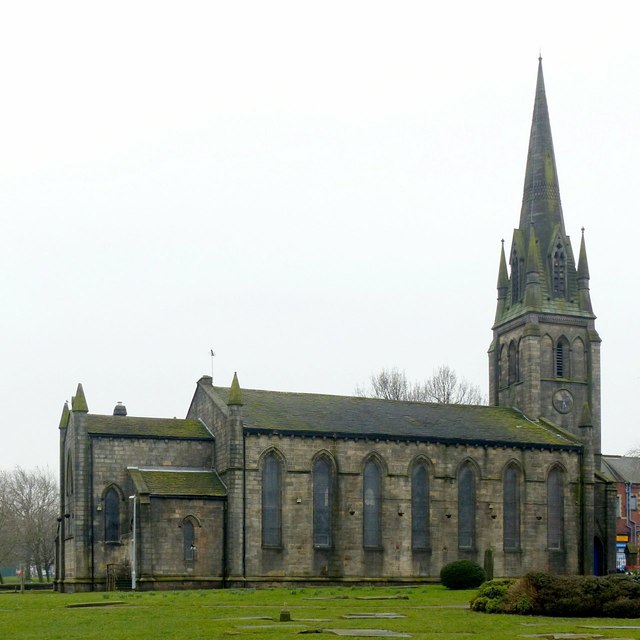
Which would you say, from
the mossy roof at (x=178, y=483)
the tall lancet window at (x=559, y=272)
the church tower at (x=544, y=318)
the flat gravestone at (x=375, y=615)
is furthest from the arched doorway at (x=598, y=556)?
the flat gravestone at (x=375, y=615)

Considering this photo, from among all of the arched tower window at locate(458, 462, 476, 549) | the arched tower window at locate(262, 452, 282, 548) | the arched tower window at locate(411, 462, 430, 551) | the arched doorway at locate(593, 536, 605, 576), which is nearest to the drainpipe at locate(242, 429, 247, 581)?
the arched tower window at locate(262, 452, 282, 548)

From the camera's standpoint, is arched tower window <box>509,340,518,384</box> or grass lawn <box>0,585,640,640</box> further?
arched tower window <box>509,340,518,384</box>

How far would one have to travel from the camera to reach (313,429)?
6562cm

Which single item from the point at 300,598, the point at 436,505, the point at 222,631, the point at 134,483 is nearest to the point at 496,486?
the point at 436,505

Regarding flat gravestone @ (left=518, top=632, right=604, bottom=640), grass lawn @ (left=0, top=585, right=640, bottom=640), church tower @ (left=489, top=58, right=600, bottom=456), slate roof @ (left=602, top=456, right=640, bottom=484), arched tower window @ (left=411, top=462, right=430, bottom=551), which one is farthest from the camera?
slate roof @ (left=602, top=456, right=640, bottom=484)

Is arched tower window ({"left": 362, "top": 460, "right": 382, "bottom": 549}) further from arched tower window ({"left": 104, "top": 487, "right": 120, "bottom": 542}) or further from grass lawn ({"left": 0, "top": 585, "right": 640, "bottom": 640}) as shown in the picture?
grass lawn ({"left": 0, "top": 585, "right": 640, "bottom": 640})

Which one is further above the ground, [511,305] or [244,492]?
[511,305]

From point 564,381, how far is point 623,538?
75.8 feet

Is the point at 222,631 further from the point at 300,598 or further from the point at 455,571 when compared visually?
the point at 455,571

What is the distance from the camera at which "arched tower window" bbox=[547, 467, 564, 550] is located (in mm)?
71062

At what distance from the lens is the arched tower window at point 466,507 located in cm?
6900

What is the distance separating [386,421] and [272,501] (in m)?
9.31

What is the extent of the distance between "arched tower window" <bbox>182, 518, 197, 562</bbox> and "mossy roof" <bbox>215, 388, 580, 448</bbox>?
625 cm

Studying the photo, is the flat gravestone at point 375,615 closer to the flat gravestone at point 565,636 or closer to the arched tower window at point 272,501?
the flat gravestone at point 565,636
